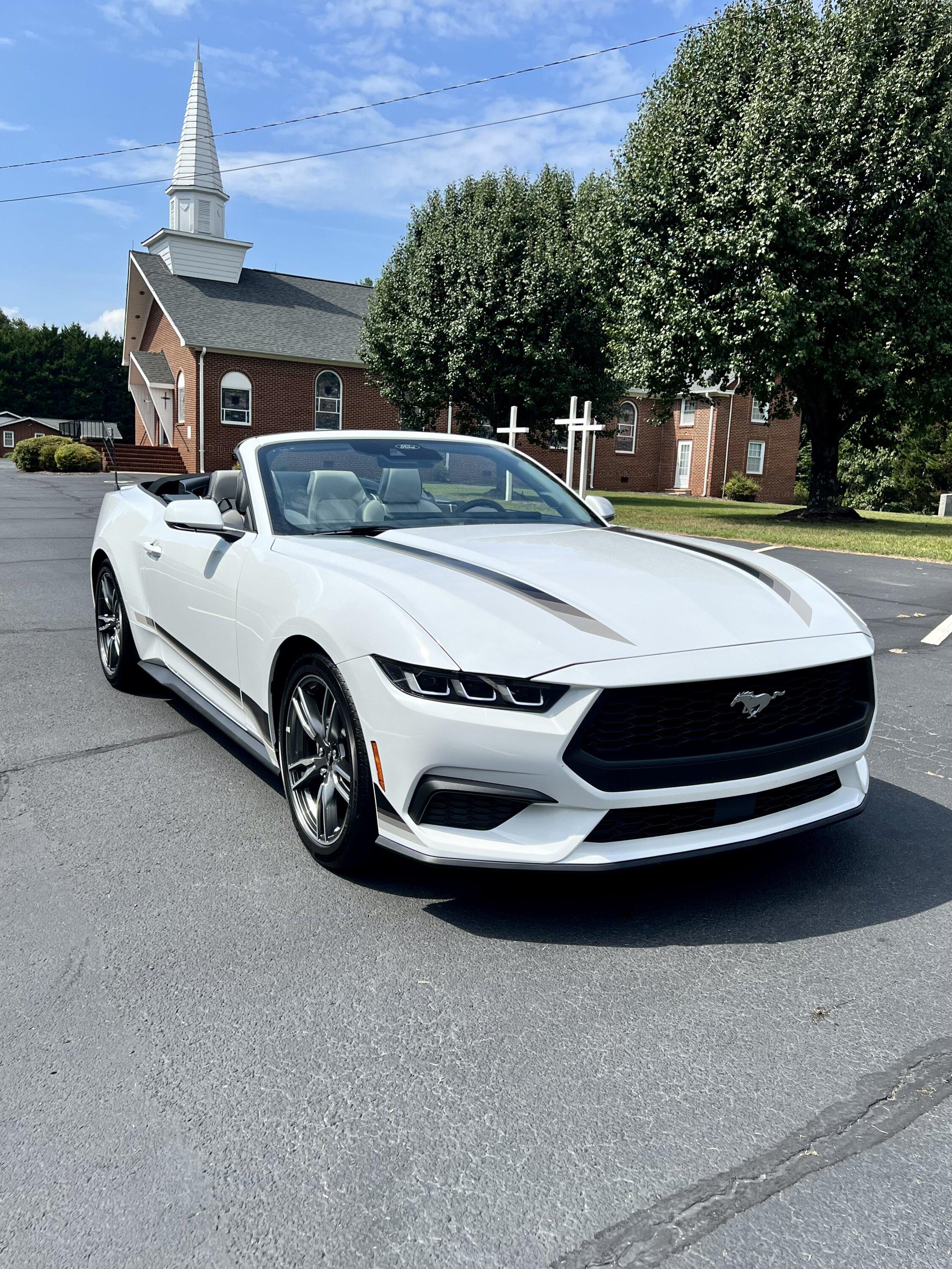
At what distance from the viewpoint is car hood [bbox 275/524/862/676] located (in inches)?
115

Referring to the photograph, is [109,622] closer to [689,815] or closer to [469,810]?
[469,810]

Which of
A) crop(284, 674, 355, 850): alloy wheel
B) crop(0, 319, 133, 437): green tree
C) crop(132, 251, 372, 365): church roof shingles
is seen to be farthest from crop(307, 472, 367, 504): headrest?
crop(0, 319, 133, 437): green tree

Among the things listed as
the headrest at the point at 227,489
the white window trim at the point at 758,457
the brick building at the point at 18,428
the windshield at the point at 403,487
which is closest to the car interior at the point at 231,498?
the headrest at the point at 227,489

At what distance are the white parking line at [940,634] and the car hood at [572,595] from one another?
470cm

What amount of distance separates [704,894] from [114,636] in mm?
4061

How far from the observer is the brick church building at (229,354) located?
3644 cm

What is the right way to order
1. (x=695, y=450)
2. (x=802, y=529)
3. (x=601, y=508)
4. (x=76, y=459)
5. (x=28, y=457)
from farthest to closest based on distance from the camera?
1. (x=695, y=450)
2. (x=76, y=459)
3. (x=28, y=457)
4. (x=802, y=529)
5. (x=601, y=508)

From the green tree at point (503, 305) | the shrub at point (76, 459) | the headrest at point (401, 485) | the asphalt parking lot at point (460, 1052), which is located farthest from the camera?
the shrub at point (76, 459)

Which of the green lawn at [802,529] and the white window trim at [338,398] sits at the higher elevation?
the white window trim at [338,398]

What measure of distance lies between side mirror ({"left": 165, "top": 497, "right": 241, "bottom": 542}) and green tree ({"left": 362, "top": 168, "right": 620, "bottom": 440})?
24370 mm

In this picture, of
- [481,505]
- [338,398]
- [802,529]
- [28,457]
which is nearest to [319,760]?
[481,505]

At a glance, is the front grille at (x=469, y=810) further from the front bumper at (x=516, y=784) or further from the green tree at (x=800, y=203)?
the green tree at (x=800, y=203)

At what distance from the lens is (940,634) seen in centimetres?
859

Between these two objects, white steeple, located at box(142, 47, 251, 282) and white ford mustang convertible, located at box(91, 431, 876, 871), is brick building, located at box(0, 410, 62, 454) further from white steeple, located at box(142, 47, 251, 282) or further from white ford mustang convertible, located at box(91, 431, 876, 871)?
white ford mustang convertible, located at box(91, 431, 876, 871)
